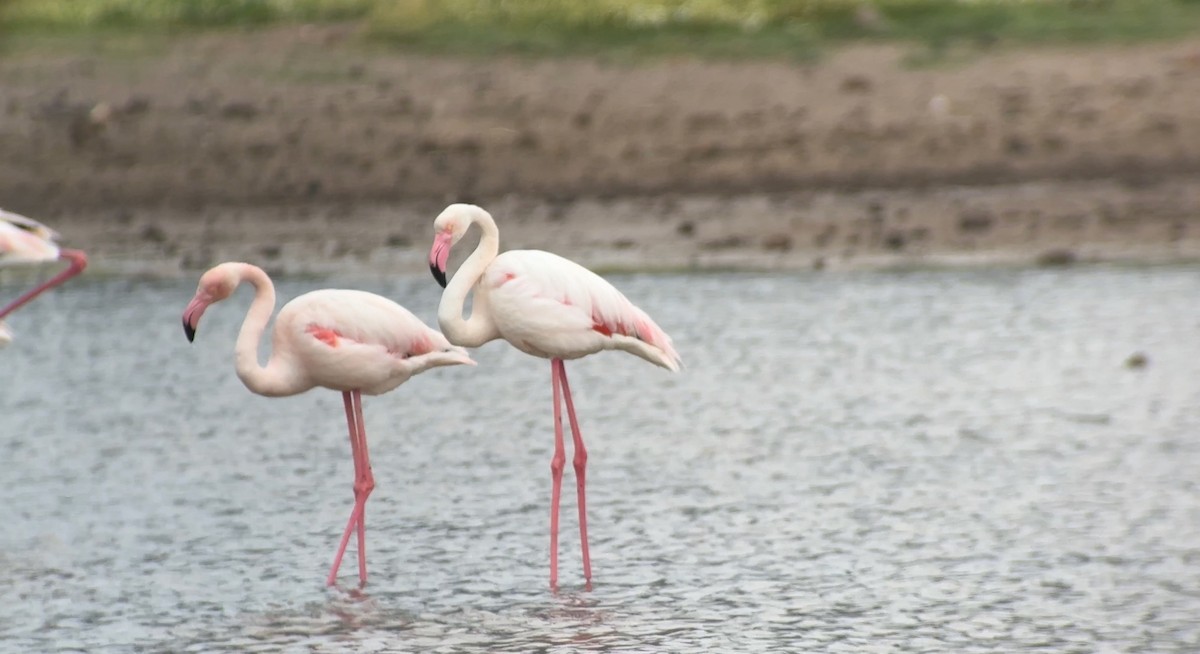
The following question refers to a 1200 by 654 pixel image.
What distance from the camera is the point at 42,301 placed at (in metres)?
13.8

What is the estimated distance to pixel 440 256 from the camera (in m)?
6.37

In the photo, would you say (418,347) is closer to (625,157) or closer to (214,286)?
(214,286)

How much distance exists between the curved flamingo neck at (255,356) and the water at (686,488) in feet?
2.16

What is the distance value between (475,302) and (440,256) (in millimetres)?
382

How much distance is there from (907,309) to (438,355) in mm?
5615

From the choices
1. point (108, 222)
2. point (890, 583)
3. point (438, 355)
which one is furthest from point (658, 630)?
point (108, 222)

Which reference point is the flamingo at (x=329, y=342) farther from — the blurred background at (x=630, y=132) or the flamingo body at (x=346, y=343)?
the blurred background at (x=630, y=132)

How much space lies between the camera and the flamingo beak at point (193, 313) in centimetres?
632

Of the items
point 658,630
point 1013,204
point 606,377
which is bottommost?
point 658,630

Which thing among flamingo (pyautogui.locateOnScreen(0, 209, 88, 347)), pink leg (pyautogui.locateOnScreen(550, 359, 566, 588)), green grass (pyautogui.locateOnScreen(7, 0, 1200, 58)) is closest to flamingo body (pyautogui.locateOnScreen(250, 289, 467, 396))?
pink leg (pyautogui.locateOnScreen(550, 359, 566, 588))

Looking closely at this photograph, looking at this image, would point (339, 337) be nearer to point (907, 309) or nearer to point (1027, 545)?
point (1027, 545)

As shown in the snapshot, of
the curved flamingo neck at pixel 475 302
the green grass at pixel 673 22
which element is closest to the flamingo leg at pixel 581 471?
the curved flamingo neck at pixel 475 302

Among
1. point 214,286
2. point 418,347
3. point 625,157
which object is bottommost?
point 418,347

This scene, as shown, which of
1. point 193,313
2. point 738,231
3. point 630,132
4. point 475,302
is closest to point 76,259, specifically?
point 193,313
